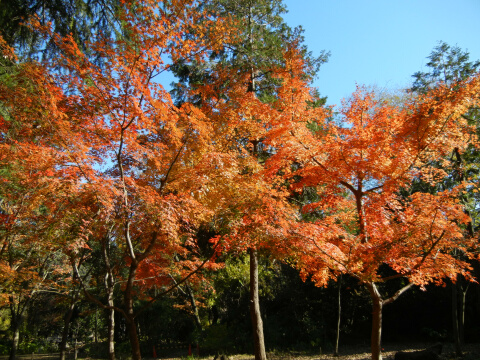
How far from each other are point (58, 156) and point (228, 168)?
10.5 ft

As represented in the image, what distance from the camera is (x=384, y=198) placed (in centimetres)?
636

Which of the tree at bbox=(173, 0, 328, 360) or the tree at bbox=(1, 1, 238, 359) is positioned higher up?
the tree at bbox=(173, 0, 328, 360)

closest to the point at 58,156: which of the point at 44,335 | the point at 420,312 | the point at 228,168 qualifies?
the point at 228,168

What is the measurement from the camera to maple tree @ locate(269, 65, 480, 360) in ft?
17.6

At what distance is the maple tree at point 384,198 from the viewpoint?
5.37m

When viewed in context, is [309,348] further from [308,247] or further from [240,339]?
[308,247]

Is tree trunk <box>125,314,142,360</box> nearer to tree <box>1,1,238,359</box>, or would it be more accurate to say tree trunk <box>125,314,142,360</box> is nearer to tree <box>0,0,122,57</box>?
tree <box>1,1,238,359</box>

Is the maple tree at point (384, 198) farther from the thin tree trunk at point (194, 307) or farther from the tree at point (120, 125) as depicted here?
the thin tree trunk at point (194, 307)

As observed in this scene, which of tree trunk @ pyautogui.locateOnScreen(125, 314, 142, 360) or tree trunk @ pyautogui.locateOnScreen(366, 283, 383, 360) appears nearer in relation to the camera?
tree trunk @ pyautogui.locateOnScreen(125, 314, 142, 360)

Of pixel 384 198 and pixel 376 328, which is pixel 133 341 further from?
pixel 384 198

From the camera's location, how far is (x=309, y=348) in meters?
11.0

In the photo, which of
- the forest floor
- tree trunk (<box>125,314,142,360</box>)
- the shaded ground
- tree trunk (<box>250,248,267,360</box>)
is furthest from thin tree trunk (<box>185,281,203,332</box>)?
tree trunk (<box>125,314,142,360</box>)

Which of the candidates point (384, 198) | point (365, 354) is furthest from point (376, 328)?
point (365, 354)

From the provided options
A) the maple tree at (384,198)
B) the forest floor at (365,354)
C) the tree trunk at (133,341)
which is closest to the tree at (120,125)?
the tree trunk at (133,341)
